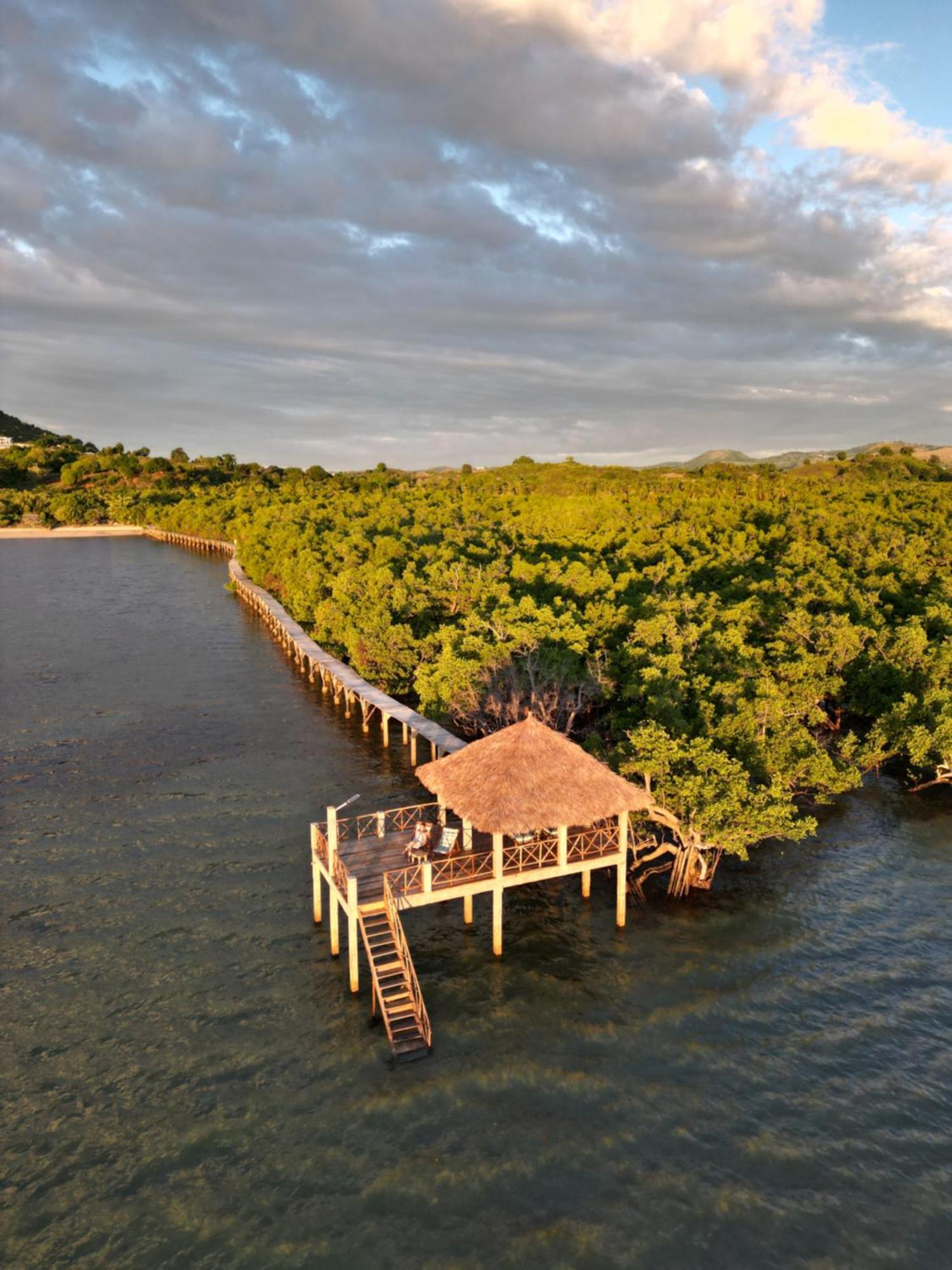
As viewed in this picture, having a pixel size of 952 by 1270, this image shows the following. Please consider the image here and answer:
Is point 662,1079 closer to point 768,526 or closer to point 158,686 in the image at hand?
point 158,686

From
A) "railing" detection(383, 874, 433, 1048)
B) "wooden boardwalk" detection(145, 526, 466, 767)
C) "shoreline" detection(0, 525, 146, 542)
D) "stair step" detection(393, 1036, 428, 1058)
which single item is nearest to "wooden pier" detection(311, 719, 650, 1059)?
"railing" detection(383, 874, 433, 1048)

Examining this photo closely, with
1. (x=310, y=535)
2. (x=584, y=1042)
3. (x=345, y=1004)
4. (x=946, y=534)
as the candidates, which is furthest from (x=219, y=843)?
(x=946, y=534)

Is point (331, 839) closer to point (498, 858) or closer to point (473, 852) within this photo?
point (473, 852)

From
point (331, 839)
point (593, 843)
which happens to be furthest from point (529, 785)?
point (331, 839)

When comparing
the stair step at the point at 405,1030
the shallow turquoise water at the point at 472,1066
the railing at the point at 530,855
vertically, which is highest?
the railing at the point at 530,855

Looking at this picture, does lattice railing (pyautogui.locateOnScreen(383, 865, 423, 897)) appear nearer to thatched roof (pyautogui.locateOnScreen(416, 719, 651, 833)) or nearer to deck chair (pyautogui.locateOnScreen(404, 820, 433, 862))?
deck chair (pyautogui.locateOnScreen(404, 820, 433, 862))

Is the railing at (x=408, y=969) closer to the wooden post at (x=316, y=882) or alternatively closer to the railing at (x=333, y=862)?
the railing at (x=333, y=862)

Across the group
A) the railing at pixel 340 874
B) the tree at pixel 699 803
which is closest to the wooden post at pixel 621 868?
the tree at pixel 699 803
